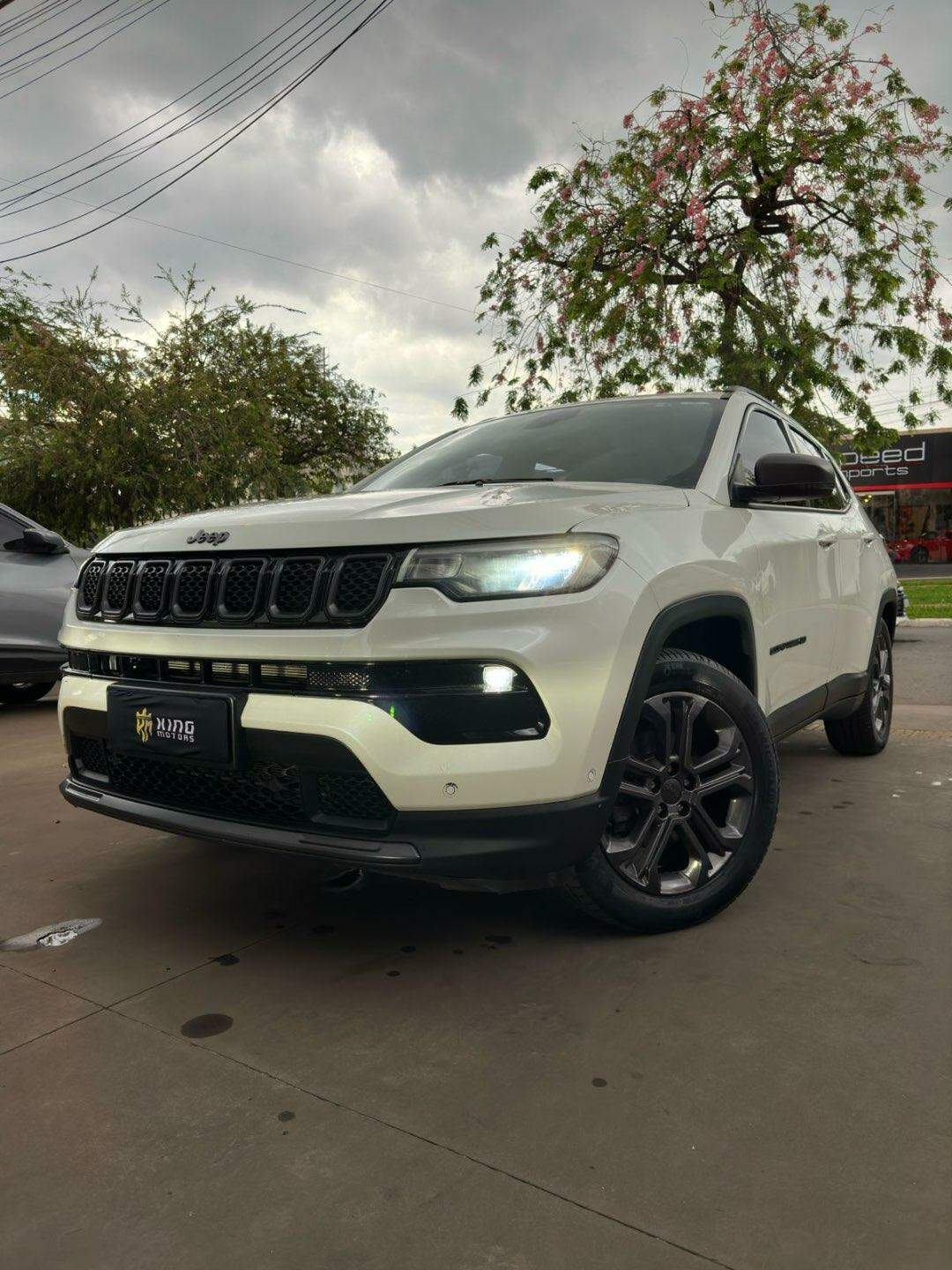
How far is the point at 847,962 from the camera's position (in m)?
2.69

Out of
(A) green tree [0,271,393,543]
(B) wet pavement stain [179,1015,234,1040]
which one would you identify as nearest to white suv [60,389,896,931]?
(B) wet pavement stain [179,1015,234,1040]

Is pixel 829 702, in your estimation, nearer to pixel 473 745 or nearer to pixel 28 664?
pixel 473 745

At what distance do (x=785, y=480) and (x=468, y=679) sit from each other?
4.99ft

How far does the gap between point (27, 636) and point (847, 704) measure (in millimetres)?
5276

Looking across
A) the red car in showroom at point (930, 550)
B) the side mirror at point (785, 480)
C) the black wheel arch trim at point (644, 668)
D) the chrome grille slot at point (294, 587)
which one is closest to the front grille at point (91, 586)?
the chrome grille slot at point (294, 587)

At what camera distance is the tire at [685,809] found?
272cm

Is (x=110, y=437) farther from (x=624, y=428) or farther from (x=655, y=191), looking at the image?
(x=624, y=428)

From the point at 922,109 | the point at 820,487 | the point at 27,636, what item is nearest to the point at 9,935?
the point at 820,487

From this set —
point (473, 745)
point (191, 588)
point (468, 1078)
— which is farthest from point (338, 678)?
point (468, 1078)

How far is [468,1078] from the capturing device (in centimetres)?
213

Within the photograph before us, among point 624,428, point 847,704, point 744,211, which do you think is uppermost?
point 744,211

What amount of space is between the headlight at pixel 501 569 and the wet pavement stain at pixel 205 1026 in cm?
110

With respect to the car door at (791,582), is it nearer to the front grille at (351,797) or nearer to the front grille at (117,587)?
the front grille at (351,797)

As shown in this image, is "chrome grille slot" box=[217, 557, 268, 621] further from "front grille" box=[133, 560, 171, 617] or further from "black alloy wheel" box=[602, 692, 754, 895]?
"black alloy wheel" box=[602, 692, 754, 895]
